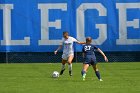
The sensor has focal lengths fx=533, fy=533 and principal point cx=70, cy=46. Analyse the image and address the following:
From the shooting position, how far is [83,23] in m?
36.6

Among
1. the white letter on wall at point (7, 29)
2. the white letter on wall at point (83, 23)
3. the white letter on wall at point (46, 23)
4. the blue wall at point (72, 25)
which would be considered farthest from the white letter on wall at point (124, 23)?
the white letter on wall at point (7, 29)

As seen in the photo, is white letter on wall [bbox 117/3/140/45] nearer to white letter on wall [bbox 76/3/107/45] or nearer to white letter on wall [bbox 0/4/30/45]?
white letter on wall [bbox 76/3/107/45]

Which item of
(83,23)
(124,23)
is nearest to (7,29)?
(83,23)

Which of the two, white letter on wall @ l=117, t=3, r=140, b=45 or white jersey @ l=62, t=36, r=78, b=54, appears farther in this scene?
white letter on wall @ l=117, t=3, r=140, b=45

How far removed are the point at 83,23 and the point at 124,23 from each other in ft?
9.27

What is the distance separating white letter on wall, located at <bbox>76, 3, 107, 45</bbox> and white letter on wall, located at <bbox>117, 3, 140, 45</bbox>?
1.05 m

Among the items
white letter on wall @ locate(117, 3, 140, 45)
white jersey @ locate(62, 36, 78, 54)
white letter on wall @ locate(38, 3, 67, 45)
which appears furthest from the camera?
white letter on wall @ locate(38, 3, 67, 45)

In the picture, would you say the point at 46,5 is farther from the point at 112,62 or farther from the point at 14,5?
the point at 112,62

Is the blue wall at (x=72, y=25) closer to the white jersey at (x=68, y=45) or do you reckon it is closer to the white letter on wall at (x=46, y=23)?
the white letter on wall at (x=46, y=23)

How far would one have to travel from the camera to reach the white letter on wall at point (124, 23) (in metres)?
36.4

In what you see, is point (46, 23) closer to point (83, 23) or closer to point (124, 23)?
point (83, 23)

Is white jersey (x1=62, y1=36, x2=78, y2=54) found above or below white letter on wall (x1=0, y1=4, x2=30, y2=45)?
below

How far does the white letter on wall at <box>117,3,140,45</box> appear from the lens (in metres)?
36.4

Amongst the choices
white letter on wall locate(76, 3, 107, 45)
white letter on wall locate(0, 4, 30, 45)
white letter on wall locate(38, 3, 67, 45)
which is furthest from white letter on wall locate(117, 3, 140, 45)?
white letter on wall locate(0, 4, 30, 45)
